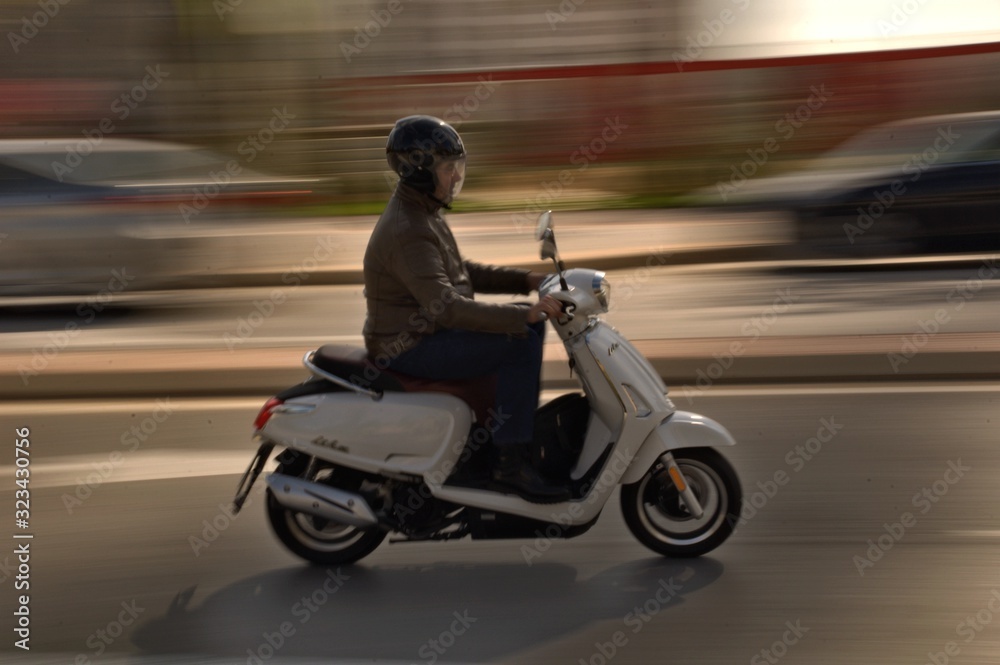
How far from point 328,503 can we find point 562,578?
93cm

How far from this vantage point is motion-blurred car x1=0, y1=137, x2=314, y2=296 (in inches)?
411

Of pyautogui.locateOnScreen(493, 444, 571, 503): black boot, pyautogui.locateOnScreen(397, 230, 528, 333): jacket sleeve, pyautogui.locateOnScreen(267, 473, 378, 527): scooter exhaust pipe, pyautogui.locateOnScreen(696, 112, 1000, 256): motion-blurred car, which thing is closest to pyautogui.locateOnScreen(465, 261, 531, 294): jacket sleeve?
pyautogui.locateOnScreen(397, 230, 528, 333): jacket sleeve

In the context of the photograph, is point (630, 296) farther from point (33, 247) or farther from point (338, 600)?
point (338, 600)

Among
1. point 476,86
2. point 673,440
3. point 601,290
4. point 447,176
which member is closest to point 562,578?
point 673,440

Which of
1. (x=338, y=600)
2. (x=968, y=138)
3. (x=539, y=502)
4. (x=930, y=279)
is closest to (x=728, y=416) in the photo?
(x=539, y=502)

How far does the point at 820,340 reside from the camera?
8.12 meters

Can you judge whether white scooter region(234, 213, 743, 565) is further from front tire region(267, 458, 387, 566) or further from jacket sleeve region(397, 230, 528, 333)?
jacket sleeve region(397, 230, 528, 333)

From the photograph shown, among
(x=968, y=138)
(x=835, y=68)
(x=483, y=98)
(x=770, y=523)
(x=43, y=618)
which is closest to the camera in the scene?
(x=43, y=618)

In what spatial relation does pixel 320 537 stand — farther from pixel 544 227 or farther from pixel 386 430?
pixel 544 227

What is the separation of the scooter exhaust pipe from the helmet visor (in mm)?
1187

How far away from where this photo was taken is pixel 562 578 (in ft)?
15.4

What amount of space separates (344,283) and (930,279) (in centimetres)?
561

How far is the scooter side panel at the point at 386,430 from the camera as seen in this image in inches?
186

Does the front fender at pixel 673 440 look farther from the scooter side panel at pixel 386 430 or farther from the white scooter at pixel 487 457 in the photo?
the scooter side panel at pixel 386 430
